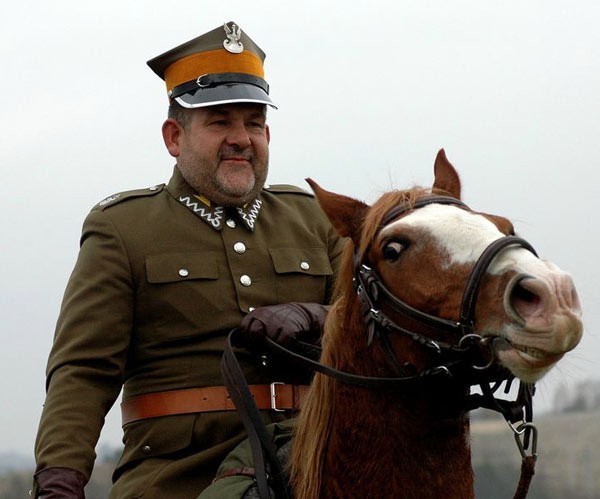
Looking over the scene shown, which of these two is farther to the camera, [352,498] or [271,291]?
[271,291]

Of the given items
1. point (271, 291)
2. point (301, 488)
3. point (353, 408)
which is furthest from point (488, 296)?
point (271, 291)

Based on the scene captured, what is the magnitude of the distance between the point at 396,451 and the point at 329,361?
1.76ft

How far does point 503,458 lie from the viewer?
417 inches

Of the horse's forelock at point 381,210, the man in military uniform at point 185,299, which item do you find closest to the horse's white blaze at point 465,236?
the horse's forelock at point 381,210

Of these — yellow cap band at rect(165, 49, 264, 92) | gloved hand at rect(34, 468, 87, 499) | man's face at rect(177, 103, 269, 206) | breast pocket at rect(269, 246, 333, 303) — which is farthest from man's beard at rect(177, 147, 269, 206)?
gloved hand at rect(34, 468, 87, 499)

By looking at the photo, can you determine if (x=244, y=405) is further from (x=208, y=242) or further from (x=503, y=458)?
(x=503, y=458)

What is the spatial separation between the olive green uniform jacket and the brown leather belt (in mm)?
42

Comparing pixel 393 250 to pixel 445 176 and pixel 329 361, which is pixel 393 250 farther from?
pixel 445 176

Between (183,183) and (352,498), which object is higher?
(183,183)

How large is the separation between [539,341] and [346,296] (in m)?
1.25

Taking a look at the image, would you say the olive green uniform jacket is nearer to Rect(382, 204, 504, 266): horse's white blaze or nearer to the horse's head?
the horse's head

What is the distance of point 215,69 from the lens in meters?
6.89

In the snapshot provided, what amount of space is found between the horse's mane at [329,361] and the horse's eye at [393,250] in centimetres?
19

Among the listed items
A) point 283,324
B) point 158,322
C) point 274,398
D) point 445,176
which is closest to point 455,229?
point 445,176
